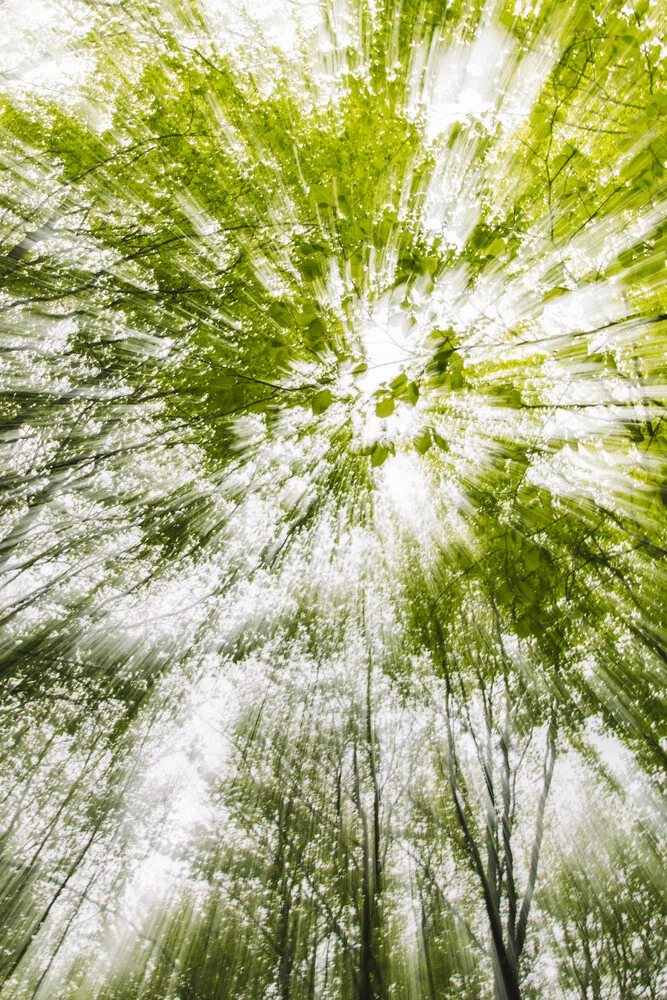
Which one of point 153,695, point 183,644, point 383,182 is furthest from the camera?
point 153,695

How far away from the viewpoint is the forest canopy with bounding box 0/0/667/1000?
3719 mm

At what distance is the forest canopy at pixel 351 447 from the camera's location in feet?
12.2

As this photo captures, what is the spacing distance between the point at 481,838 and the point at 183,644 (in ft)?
27.3

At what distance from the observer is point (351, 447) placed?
6758mm

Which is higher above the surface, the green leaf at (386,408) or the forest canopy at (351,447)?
the forest canopy at (351,447)

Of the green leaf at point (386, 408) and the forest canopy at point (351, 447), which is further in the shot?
the forest canopy at point (351, 447)

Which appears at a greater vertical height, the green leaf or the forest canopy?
the forest canopy

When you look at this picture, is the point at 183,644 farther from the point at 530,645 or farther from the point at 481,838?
the point at 481,838

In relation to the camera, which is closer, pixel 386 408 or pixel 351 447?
pixel 386 408

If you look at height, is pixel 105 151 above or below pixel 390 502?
below

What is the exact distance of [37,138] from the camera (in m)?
5.98

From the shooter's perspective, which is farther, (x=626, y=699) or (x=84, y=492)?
(x=626, y=699)

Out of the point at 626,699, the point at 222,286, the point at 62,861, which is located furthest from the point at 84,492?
the point at 62,861

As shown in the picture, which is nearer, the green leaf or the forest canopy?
the green leaf
